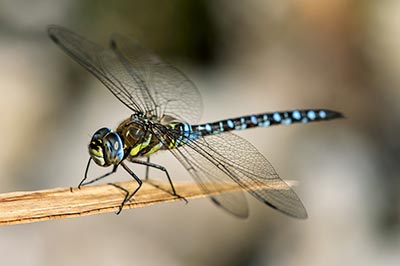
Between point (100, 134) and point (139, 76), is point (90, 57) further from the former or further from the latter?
point (100, 134)

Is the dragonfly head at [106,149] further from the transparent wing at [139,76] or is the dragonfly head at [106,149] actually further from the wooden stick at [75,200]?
the transparent wing at [139,76]

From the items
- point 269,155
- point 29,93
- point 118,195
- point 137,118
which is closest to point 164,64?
point 137,118

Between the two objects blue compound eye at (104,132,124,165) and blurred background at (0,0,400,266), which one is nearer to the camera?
blue compound eye at (104,132,124,165)

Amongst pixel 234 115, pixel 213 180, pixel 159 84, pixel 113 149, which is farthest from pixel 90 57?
pixel 234 115

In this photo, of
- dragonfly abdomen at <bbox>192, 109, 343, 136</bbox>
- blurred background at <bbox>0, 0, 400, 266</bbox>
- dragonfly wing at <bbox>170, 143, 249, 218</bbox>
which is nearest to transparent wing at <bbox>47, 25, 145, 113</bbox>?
dragonfly wing at <bbox>170, 143, 249, 218</bbox>

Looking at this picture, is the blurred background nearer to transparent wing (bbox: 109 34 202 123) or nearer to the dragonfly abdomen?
the dragonfly abdomen

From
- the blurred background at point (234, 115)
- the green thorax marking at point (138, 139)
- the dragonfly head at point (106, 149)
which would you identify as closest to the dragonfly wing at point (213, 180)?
the green thorax marking at point (138, 139)
